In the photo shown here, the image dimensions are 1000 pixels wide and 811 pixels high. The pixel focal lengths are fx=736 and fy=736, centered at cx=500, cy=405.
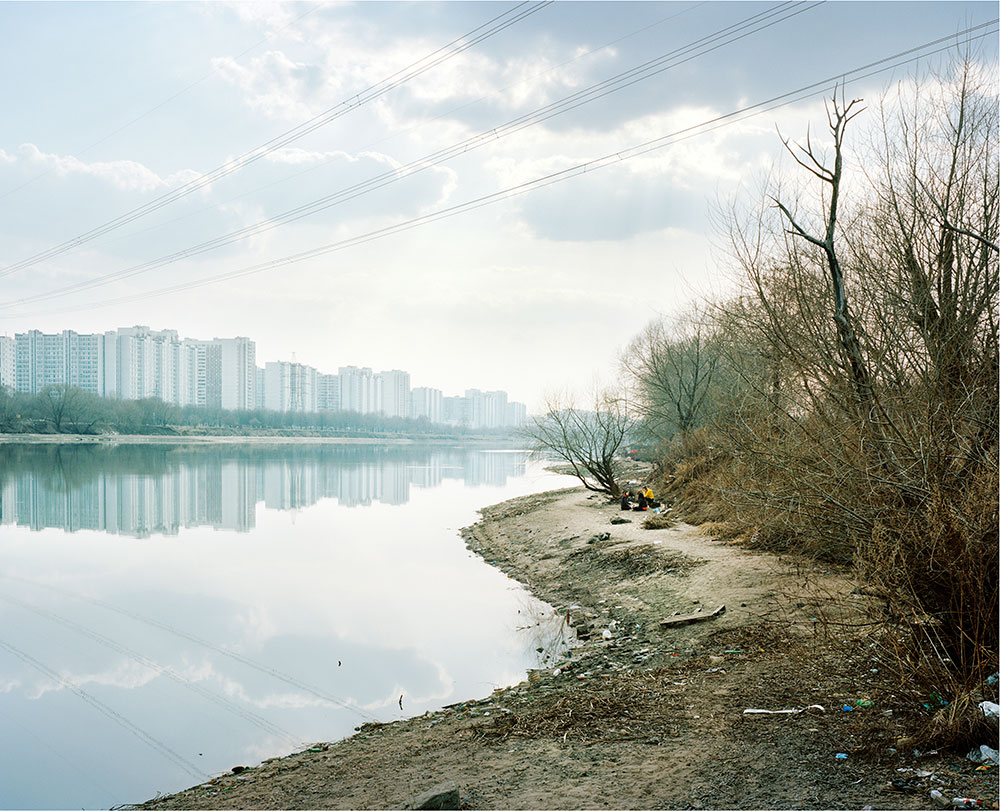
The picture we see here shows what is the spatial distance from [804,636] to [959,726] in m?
3.55

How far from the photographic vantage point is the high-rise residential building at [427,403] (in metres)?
180

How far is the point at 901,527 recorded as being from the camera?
575 cm

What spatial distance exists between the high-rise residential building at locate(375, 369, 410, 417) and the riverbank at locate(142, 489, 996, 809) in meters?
165

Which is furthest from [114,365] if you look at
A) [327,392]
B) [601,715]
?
[601,715]

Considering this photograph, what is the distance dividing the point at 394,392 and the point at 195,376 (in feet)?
158

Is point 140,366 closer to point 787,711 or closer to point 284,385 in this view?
point 284,385

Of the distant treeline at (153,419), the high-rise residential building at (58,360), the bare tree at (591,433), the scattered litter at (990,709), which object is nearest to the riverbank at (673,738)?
the scattered litter at (990,709)

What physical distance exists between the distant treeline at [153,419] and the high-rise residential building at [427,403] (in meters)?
36.1

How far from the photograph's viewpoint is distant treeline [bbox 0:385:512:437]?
290 ft

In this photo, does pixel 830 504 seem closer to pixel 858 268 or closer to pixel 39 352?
pixel 858 268

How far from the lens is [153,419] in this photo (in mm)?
100750

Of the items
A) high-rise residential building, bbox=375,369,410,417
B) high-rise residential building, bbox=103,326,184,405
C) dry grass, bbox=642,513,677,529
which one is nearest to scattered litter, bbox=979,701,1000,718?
dry grass, bbox=642,513,677,529

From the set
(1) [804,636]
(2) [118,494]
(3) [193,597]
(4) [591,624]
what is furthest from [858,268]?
(2) [118,494]

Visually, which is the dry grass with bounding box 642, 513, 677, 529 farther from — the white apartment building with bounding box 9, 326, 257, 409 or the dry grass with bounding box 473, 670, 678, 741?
the white apartment building with bounding box 9, 326, 257, 409
